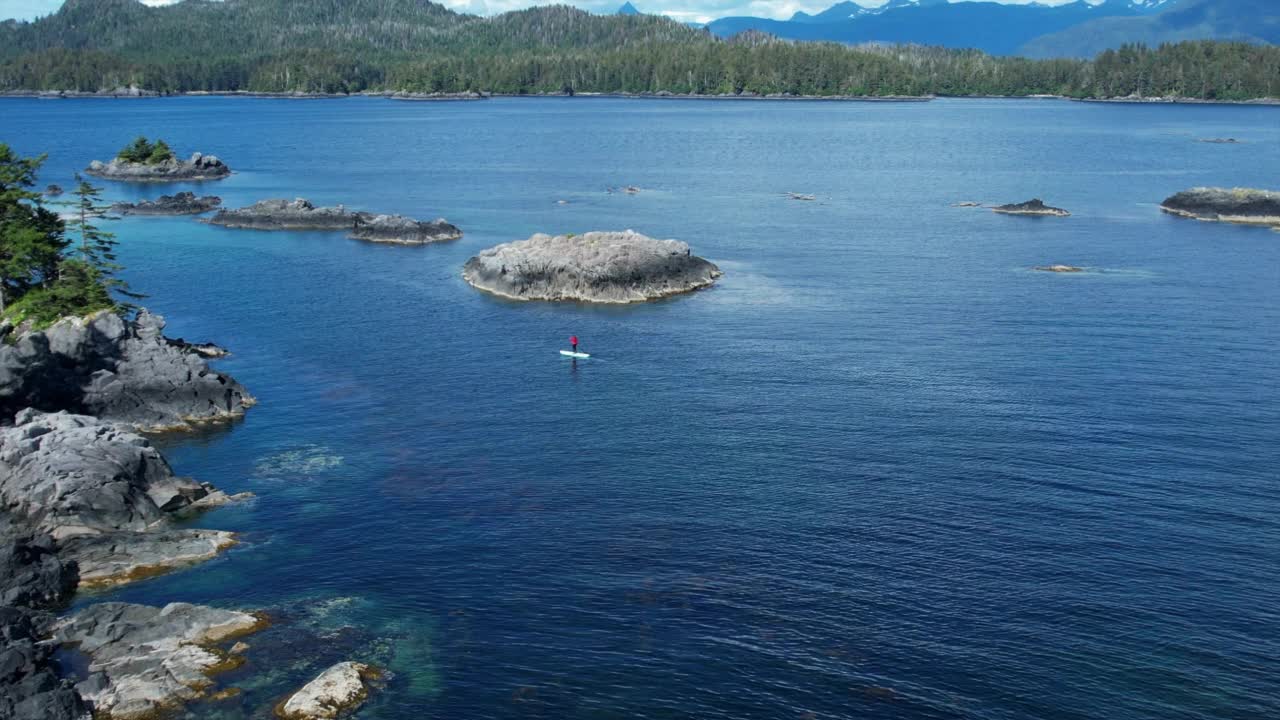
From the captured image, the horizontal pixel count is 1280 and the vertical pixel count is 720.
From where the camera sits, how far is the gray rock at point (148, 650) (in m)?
45.1

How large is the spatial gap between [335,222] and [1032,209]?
108280 mm

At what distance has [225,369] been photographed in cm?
9250

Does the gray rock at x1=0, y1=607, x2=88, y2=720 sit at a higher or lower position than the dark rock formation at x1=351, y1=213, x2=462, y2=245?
lower

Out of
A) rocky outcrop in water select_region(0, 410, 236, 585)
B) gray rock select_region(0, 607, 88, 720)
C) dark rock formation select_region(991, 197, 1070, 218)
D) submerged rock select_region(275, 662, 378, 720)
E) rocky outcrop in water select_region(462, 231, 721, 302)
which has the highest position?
dark rock formation select_region(991, 197, 1070, 218)

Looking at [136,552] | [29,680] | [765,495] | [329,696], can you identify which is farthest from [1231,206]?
[29,680]

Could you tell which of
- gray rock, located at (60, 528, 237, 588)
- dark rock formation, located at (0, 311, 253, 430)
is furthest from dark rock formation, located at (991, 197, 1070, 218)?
gray rock, located at (60, 528, 237, 588)

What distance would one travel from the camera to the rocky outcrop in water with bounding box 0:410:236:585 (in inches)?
2301

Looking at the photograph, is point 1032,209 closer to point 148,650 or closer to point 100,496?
point 100,496

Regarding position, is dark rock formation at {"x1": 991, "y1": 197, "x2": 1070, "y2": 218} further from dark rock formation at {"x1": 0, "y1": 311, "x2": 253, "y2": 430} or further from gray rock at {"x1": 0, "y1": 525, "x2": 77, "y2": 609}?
gray rock at {"x1": 0, "y1": 525, "x2": 77, "y2": 609}

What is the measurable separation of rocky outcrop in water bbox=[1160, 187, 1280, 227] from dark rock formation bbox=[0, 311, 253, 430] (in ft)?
480

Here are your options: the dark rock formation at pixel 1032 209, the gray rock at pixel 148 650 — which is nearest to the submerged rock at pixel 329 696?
the gray rock at pixel 148 650

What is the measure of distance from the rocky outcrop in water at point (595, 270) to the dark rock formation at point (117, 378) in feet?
140

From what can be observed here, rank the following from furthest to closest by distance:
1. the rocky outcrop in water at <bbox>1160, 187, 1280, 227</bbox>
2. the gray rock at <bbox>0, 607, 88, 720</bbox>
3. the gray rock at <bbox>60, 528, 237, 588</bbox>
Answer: the rocky outcrop in water at <bbox>1160, 187, 1280, 227</bbox>, the gray rock at <bbox>60, 528, 237, 588</bbox>, the gray rock at <bbox>0, 607, 88, 720</bbox>

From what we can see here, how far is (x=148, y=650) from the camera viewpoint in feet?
159
